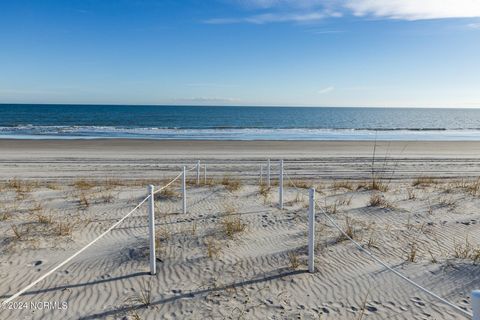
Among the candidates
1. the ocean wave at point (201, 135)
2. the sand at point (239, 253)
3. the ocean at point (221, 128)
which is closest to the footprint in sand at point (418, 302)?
the sand at point (239, 253)

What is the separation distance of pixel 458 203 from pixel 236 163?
447 inches

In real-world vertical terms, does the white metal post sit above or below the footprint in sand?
above

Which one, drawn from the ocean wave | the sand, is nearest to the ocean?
the ocean wave

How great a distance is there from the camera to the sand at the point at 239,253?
4371 millimetres

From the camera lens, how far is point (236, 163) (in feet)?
61.7

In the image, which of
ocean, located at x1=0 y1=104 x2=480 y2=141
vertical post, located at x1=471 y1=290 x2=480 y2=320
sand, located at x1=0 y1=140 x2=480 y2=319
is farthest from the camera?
ocean, located at x1=0 y1=104 x2=480 y2=141

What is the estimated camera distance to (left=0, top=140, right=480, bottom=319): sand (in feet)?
14.3

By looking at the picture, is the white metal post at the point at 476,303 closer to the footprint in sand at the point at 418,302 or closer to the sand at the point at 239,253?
the sand at the point at 239,253

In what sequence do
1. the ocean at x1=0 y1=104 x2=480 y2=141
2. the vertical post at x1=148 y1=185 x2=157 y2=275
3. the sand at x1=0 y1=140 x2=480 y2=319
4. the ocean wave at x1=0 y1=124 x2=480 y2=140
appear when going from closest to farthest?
the sand at x1=0 y1=140 x2=480 y2=319 → the vertical post at x1=148 y1=185 x2=157 y2=275 → the ocean wave at x1=0 y1=124 x2=480 y2=140 → the ocean at x1=0 y1=104 x2=480 y2=141

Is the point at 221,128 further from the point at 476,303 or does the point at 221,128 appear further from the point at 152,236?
the point at 476,303

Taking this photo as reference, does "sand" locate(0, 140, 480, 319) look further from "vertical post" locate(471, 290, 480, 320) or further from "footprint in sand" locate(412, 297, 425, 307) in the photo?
"vertical post" locate(471, 290, 480, 320)

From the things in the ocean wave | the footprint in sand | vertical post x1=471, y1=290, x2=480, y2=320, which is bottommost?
the footprint in sand

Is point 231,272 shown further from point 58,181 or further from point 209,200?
point 58,181

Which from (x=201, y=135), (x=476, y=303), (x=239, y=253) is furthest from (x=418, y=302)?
(x=201, y=135)
